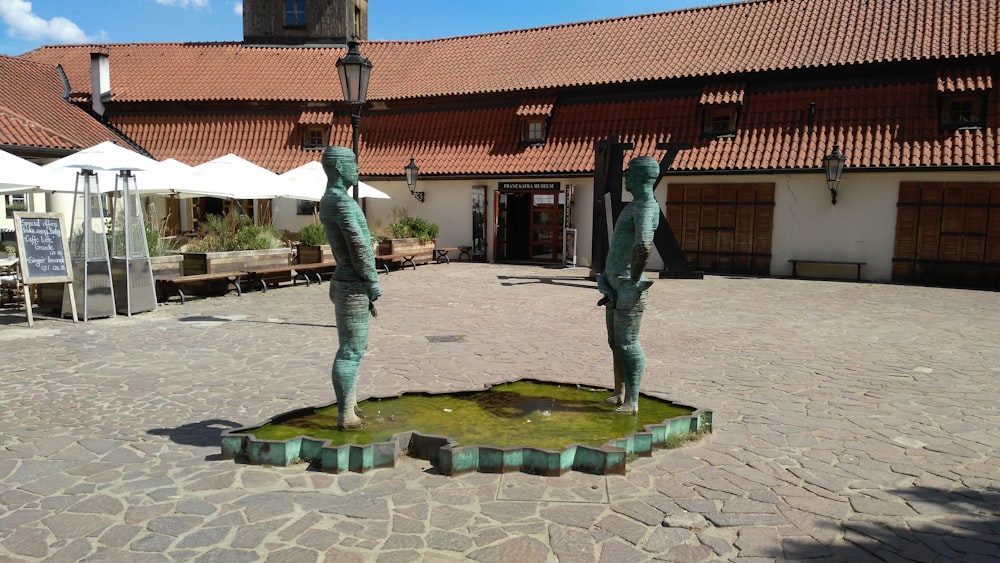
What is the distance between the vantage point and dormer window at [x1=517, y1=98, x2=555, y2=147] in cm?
2142

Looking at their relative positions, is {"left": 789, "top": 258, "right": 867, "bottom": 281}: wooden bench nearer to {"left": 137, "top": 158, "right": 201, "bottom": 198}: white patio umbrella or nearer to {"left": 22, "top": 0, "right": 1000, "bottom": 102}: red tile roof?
{"left": 22, "top": 0, "right": 1000, "bottom": 102}: red tile roof

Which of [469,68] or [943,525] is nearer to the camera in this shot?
[943,525]

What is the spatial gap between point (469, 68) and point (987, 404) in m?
20.9

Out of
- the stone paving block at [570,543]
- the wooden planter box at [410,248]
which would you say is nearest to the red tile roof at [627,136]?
the wooden planter box at [410,248]

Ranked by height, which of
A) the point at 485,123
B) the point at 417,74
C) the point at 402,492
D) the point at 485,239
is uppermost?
the point at 417,74

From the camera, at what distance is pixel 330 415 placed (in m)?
5.33

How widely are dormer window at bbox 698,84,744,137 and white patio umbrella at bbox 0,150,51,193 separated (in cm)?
1579

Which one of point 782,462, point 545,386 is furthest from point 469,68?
point 782,462

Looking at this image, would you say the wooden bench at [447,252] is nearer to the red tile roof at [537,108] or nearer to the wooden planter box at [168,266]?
the red tile roof at [537,108]

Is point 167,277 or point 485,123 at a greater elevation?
point 485,123

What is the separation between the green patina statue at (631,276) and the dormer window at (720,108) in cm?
1508

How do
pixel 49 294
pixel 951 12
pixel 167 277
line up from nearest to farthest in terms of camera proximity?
pixel 49 294
pixel 167 277
pixel 951 12

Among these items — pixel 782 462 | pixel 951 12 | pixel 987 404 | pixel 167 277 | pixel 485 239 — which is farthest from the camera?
pixel 485 239

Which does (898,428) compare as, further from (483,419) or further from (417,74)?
(417,74)
